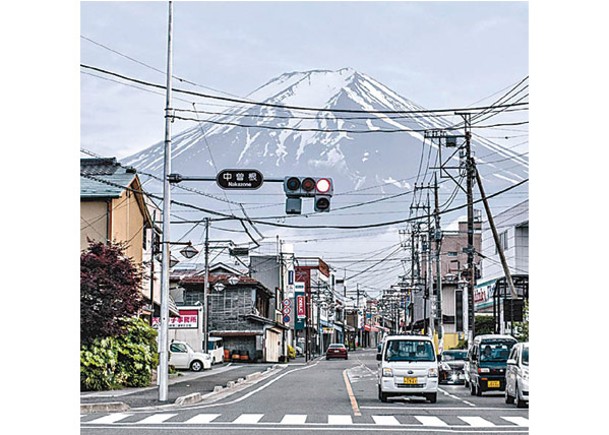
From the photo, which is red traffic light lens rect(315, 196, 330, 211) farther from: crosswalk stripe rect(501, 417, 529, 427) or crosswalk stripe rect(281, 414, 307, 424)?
crosswalk stripe rect(501, 417, 529, 427)

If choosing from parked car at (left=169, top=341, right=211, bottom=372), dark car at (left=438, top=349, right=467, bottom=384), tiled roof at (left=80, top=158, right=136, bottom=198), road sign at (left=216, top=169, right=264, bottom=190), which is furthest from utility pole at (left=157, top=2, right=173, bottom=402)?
parked car at (left=169, top=341, right=211, bottom=372)

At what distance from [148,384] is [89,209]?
744 cm

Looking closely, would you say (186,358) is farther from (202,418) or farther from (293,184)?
(202,418)

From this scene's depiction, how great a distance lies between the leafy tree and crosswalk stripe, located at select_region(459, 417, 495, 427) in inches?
517

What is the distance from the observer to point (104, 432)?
680 inches

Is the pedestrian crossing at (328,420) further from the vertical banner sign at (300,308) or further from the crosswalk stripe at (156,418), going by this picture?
the vertical banner sign at (300,308)

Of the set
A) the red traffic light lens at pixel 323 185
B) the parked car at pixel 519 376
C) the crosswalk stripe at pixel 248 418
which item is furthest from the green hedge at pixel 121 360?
the parked car at pixel 519 376

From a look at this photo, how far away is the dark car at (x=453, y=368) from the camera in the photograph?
125ft

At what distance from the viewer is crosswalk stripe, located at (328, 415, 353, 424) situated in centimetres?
1939

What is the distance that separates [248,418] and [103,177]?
2043cm

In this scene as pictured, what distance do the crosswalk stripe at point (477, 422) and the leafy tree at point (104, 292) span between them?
1312cm
